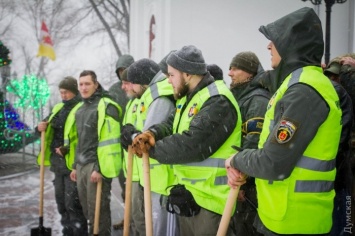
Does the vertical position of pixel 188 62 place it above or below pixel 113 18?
below

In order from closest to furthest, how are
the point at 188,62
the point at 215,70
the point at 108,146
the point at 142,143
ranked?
the point at 142,143, the point at 188,62, the point at 215,70, the point at 108,146

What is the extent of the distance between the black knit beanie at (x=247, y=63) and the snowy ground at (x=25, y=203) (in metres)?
2.95

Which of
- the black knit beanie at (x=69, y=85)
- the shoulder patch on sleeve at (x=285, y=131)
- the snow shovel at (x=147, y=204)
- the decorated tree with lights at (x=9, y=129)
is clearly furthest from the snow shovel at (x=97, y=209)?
the decorated tree with lights at (x=9, y=129)

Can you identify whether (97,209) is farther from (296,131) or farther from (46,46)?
(46,46)

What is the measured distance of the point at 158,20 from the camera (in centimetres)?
1135

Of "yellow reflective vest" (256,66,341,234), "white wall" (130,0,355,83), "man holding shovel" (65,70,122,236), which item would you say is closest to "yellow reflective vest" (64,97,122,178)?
"man holding shovel" (65,70,122,236)

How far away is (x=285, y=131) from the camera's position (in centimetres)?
202

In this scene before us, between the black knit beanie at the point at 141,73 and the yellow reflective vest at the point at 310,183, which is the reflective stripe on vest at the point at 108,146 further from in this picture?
the yellow reflective vest at the point at 310,183

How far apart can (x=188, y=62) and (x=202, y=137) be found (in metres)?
0.58

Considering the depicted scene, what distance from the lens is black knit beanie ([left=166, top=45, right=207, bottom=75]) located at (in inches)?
118

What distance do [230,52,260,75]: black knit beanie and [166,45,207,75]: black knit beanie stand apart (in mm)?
903

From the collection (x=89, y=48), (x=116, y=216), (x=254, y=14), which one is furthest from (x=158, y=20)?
(x=89, y=48)

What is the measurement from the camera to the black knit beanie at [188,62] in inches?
118

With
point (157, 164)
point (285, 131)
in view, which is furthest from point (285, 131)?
point (157, 164)
